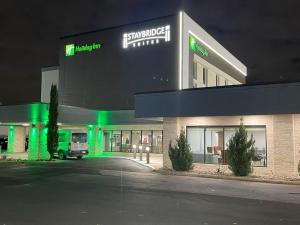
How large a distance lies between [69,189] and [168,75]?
24.5 m

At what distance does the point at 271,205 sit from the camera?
11.4 metres

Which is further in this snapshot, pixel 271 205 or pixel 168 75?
pixel 168 75

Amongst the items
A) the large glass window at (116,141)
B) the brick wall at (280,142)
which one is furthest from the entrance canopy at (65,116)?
the brick wall at (280,142)

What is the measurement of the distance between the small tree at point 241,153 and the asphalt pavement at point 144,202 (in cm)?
210

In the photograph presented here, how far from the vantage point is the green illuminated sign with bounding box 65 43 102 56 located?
146ft

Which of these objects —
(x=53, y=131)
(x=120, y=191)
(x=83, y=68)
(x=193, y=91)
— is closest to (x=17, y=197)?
(x=120, y=191)

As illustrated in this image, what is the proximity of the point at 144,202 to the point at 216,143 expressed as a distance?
38.0 ft

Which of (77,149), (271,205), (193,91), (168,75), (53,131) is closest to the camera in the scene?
(271,205)

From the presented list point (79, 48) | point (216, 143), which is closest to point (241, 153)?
point (216, 143)

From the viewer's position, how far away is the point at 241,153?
19.4m

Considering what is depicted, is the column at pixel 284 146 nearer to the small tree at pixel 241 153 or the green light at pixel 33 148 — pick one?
the small tree at pixel 241 153

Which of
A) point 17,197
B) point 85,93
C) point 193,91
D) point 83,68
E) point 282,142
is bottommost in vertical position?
point 17,197

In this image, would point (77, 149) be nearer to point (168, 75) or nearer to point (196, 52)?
point (168, 75)

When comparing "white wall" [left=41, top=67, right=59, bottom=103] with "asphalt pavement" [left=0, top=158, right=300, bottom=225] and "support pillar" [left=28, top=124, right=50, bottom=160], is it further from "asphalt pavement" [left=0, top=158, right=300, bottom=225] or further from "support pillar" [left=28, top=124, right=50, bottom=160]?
"asphalt pavement" [left=0, top=158, right=300, bottom=225]
